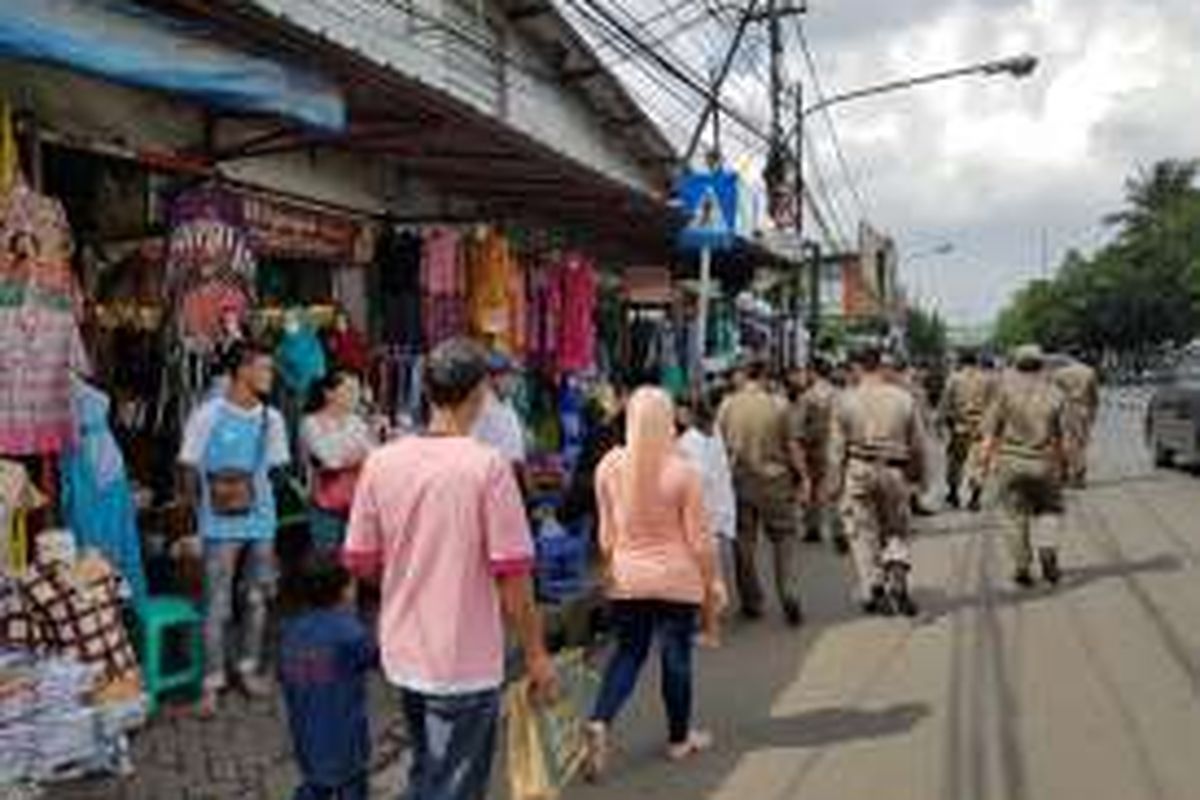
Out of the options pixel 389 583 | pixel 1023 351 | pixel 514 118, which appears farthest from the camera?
pixel 514 118

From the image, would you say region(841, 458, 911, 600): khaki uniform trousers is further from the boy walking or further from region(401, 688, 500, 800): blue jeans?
region(401, 688, 500, 800): blue jeans

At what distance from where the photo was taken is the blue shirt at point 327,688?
6.59 m

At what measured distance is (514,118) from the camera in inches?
915

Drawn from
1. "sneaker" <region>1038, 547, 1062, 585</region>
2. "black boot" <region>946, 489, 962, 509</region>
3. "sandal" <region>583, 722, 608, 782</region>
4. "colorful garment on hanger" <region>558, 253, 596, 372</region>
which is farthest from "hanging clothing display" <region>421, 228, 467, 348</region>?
"black boot" <region>946, 489, 962, 509</region>

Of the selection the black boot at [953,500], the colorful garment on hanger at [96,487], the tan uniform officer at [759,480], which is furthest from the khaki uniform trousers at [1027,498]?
the black boot at [953,500]

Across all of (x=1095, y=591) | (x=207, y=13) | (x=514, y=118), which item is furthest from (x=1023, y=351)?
(x=514, y=118)

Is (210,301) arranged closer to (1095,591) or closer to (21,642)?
(21,642)

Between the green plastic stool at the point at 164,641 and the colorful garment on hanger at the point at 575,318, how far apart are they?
6967mm

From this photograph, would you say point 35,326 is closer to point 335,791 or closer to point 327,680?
point 327,680

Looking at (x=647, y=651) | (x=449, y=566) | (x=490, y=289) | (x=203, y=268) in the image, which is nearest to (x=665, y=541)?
(x=647, y=651)

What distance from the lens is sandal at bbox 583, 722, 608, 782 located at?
8.72 m

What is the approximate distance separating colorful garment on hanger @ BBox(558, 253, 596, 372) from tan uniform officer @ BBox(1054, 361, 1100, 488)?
152 inches

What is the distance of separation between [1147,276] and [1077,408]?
95926mm

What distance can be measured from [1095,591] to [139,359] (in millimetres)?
7259
